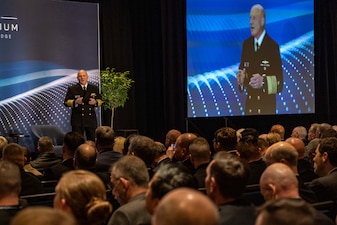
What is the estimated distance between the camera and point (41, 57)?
8.91 m

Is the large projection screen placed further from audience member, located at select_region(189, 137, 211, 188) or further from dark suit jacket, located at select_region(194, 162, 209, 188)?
dark suit jacket, located at select_region(194, 162, 209, 188)

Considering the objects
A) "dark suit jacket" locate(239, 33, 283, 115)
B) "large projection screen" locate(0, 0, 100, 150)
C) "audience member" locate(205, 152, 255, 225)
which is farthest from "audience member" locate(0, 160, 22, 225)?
"dark suit jacket" locate(239, 33, 283, 115)

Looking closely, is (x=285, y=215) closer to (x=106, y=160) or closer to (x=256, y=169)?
(x=256, y=169)

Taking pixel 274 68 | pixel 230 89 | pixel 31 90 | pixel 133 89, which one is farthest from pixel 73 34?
pixel 274 68

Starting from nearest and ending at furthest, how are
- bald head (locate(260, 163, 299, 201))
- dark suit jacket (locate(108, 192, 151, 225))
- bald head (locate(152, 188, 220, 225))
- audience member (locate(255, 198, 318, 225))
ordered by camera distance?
bald head (locate(152, 188, 220, 225))
audience member (locate(255, 198, 318, 225))
dark suit jacket (locate(108, 192, 151, 225))
bald head (locate(260, 163, 299, 201))

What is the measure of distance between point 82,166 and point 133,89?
20.7ft

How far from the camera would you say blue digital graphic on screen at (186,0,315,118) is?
34.0ft

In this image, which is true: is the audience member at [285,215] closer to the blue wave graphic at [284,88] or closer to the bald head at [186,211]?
the bald head at [186,211]

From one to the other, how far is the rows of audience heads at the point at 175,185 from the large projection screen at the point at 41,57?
10.3 ft

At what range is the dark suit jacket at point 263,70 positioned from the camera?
10.7m

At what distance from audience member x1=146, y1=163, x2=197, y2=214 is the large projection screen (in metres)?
6.21

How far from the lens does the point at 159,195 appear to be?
8.41 ft

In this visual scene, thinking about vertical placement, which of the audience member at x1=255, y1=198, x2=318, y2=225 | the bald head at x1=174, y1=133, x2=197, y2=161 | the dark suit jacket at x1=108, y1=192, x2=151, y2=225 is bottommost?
the dark suit jacket at x1=108, y1=192, x2=151, y2=225

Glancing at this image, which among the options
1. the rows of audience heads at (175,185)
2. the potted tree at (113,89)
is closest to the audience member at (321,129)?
the rows of audience heads at (175,185)
